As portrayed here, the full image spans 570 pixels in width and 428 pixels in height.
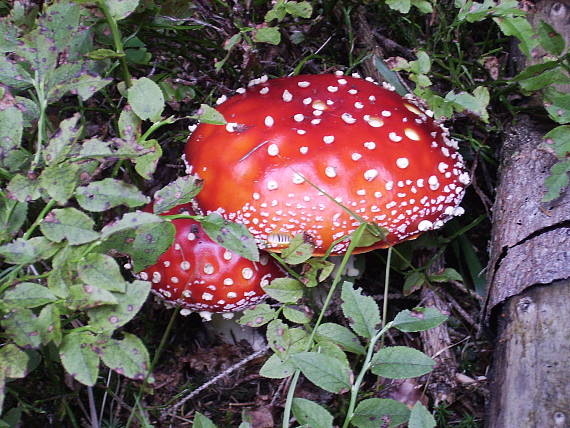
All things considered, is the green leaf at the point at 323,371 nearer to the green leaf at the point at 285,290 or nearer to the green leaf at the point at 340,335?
the green leaf at the point at 340,335

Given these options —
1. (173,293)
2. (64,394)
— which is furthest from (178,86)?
(64,394)

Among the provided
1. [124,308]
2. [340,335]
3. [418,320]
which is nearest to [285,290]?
[340,335]

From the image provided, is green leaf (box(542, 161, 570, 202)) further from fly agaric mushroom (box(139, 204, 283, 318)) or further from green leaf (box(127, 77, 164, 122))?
green leaf (box(127, 77, 164, 122))

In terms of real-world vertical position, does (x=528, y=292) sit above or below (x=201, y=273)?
above

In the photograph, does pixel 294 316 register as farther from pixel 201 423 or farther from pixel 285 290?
pixel 201 423

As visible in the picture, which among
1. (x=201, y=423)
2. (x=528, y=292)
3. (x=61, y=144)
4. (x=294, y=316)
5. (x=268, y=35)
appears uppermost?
(x=268, y=35)

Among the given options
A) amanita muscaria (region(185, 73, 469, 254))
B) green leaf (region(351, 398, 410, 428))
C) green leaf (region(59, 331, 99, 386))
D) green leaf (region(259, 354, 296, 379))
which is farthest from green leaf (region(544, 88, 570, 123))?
green leaf (region(59, 331, 99, 386))

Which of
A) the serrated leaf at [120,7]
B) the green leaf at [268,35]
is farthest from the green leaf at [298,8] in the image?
the serrated leaf at [120,7]

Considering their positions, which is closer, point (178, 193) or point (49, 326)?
point (49, 326)
